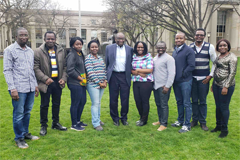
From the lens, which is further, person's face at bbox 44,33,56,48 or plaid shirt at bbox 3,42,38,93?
person's face at bbox 44,33,56,48

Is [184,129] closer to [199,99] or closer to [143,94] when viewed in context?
[199,99]

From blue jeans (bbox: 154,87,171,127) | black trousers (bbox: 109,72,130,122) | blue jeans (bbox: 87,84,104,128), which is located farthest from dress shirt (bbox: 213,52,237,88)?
blue jeans (bbox: 87,84,104,128)

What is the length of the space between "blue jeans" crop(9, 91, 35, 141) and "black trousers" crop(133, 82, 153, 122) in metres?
2.34

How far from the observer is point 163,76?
4.71 m

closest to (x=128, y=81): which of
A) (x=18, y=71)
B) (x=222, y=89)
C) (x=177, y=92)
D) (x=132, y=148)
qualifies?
(x=177, y=92)

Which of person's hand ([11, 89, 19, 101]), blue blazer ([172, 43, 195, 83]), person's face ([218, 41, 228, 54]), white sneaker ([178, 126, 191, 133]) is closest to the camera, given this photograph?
person's hand ([11, 89, 19, 101])

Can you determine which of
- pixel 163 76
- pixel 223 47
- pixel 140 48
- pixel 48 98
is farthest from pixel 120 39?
pixel 223 47

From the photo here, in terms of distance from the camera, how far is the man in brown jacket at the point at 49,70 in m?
4.25

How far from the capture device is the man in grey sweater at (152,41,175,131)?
4.57m

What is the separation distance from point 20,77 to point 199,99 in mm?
3855

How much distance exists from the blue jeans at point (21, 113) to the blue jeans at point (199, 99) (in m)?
→ 3.52

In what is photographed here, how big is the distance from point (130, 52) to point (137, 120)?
6.25 feet

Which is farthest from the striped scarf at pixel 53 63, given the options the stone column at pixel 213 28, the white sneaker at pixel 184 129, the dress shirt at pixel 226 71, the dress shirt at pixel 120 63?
the stone column at pixel 213 28

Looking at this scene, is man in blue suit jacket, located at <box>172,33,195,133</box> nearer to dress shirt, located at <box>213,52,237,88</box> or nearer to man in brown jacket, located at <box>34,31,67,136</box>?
dress shirt, located at <box>213,52,237,88</box>
